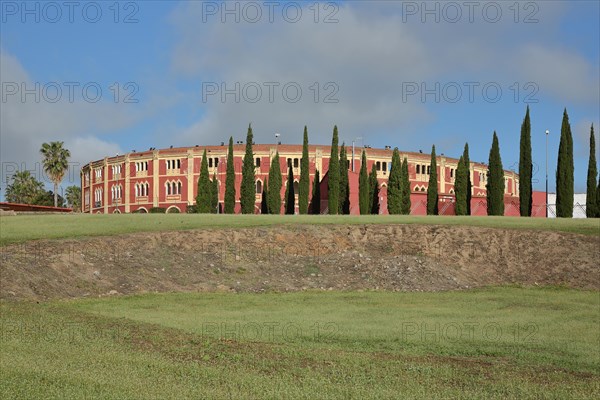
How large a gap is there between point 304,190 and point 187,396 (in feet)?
210

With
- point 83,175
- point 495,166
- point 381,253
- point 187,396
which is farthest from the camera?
point 83,175

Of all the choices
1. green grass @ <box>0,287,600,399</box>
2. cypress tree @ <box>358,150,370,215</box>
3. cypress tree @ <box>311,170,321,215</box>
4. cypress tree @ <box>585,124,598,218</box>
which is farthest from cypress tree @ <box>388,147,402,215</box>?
green grass @ <box>0,287,600,399</box>

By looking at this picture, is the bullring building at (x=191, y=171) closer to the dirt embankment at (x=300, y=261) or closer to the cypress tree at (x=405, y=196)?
the cypress tree at (x=405, y=196)

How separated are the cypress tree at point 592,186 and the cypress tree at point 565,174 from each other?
62.9 inches

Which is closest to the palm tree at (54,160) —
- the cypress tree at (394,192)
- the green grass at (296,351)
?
the cypress tree at (394,192)

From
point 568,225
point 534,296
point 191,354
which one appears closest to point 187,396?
point 191,354

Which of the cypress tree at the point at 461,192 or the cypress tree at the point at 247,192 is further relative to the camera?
the cypress tree at the point at 247,192

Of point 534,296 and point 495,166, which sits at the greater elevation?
point 495,166

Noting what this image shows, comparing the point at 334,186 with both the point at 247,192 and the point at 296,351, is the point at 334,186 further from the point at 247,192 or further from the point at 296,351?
the point at 296,351

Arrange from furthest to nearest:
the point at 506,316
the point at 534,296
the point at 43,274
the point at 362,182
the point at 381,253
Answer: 1. the point at 362,182
2. the point at 381,253
3. the point at 534,296
4. the point at 43,274
5. the point at 506,316

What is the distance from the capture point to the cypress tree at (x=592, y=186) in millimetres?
62031

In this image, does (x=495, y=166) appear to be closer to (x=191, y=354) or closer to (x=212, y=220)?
(x=212, y=220)

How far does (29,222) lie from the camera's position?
133 feet

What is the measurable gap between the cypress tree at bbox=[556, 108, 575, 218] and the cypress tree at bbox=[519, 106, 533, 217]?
98.4 inches
